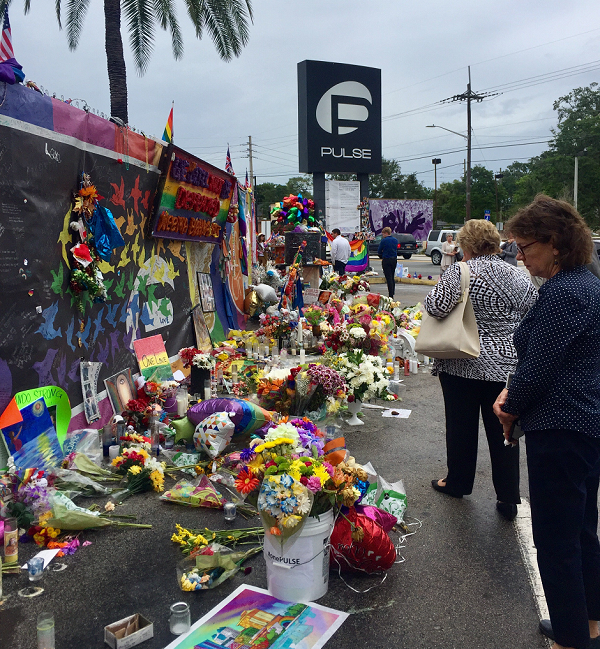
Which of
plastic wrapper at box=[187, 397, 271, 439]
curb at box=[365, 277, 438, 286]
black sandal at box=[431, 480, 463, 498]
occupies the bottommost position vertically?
black sandal at box=[431, 480, 463, 498]

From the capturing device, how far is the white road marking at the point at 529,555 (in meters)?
3.08

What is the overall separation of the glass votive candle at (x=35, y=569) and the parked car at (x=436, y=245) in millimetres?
30556

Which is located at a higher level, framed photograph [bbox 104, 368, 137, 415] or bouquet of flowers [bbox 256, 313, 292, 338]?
bouquet of flowers [bbox 256, 313, 292, 338]

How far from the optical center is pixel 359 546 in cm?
330

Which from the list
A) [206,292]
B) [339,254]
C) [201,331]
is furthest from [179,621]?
[339,254]

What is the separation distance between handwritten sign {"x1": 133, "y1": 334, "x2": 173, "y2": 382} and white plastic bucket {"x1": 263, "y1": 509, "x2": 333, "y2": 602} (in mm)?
4073

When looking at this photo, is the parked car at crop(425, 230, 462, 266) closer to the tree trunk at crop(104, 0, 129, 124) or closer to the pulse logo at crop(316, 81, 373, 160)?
the pulse logo at crop(316, 81, 373, 160)

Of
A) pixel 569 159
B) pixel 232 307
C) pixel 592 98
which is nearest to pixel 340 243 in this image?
pixel 232 307

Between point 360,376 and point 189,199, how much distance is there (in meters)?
3.58

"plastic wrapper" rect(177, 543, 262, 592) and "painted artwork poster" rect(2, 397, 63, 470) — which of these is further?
"painted artwork poster" rect(2, 397, 63, 470)

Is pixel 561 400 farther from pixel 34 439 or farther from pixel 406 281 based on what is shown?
pixel 406 281

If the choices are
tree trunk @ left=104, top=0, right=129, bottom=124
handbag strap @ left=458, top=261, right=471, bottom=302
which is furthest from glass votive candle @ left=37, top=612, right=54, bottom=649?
tree trunk @ left=104, top=0, right=129, bottom=124

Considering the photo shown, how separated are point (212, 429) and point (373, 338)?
10.1 feet

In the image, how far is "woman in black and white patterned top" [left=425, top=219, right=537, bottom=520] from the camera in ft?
12.7
